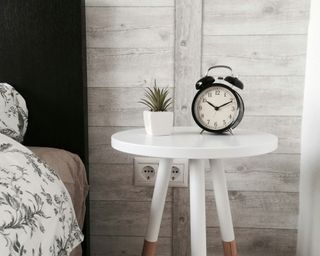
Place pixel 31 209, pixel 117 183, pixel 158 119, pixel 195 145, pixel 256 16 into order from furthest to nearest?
pixel 117 183, pixel 256 16, pixel 158 119, pixel 195 145, pixel 31 209

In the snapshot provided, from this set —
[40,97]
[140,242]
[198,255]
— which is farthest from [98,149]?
[198,255]

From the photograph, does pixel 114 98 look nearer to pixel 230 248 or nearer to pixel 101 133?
pixel 101 133

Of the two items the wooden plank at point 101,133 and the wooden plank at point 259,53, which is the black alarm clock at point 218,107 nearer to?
the wooden plank at point 259,53

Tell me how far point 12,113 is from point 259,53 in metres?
0.77

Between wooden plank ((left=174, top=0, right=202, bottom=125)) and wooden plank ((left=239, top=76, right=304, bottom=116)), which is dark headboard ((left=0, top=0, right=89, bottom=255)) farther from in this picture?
wooden plank ((left=239, top=76, right=304, bottom=116))

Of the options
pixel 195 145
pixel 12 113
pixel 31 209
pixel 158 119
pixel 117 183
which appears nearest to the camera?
pixel 31 209

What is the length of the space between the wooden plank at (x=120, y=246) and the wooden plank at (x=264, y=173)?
0.30m

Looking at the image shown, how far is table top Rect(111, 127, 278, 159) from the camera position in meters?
0.73

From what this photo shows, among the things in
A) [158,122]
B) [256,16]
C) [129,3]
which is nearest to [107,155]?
[158,122]

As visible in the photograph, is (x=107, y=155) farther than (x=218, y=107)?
Yes

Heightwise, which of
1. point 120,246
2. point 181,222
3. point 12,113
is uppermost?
point 12,113

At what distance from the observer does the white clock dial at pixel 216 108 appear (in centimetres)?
91

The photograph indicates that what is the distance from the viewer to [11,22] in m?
1.10

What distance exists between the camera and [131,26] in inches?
46.5
